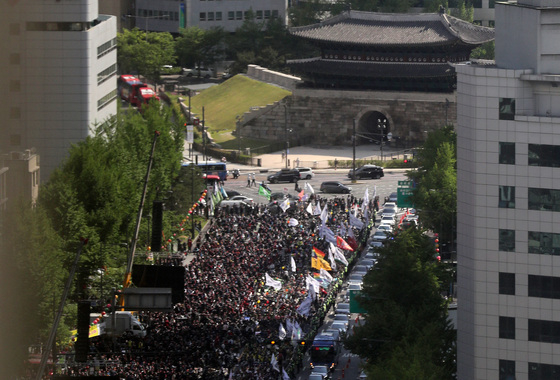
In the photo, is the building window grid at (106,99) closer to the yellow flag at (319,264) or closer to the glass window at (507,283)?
the yellow flag at (319,264)

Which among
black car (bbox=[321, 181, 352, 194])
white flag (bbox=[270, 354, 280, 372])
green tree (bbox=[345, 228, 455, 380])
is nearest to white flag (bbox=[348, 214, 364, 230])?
green tree (bbox=[345, 228, 455, 380])

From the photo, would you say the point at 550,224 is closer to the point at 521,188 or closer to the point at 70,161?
the point at 521,188

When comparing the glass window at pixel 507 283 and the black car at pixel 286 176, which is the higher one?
the glass window at pixel 507 283

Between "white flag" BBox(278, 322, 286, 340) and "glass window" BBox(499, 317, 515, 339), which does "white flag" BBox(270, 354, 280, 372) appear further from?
"glass window" BBox(499, 317, 515, 339)

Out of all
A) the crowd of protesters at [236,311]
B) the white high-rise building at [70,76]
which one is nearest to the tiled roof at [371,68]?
the crowd of protesters at [236,311]

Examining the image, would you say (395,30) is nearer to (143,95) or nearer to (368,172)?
(368,172)

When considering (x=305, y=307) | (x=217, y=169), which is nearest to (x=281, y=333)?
(x=305, y=307)
